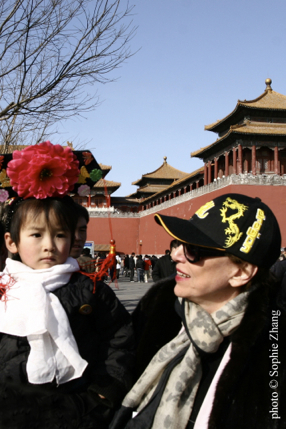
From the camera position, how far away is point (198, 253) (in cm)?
142

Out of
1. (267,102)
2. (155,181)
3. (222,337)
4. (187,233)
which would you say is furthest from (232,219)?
(155,181)

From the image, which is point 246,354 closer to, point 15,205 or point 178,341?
point 178,341

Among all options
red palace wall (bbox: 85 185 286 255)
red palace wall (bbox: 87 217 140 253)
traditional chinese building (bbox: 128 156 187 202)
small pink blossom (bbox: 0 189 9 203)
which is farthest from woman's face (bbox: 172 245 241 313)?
traditional chinese building (bbox: 128 156 187 202)

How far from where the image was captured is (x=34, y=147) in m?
1.75

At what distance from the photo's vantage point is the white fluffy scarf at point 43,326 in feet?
4.82

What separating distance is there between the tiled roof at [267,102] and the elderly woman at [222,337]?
2058cm

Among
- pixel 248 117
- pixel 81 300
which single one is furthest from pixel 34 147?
pixel 248 117

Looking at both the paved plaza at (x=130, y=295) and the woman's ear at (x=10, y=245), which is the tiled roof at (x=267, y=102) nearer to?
the paved plaza at (x=130, y=295)

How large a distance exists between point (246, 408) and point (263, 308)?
0.30 meters

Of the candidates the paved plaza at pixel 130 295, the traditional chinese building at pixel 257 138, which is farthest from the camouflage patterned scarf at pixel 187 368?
→ the traditional chinese building at pixel 257 138

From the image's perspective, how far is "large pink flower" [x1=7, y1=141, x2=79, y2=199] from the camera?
1.72m

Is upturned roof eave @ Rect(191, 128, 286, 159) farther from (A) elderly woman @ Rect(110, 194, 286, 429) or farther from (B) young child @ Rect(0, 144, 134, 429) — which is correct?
(A) elderly woman @ Rect(110, 194, 286, 429)

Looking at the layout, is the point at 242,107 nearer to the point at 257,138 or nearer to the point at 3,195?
the point at 257,138

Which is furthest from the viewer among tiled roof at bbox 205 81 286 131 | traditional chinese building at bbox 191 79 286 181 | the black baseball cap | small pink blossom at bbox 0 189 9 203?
tiled roof at bbox 205 81 286 131
